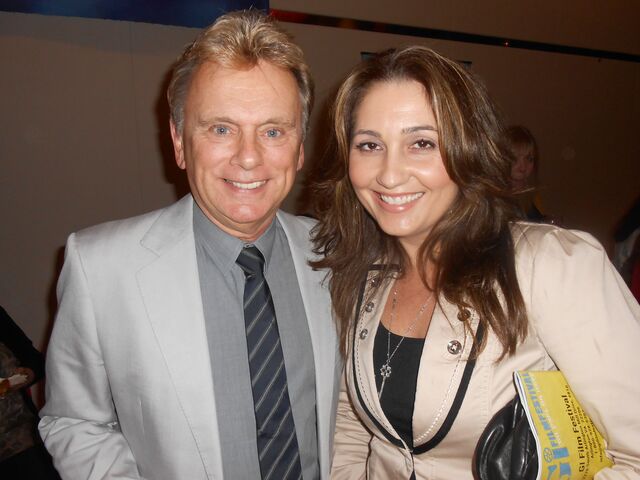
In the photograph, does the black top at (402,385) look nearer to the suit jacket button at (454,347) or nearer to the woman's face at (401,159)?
the suit jacket button at (454,347)

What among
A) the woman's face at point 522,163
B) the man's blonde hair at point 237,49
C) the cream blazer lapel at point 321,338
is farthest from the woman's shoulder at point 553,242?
the woman's face at point 522,163

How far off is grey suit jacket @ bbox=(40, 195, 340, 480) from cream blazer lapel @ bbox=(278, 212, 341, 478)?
1.20 ft

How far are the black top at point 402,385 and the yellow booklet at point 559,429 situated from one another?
33 centimetres

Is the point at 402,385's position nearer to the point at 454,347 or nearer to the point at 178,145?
the point at 454,347

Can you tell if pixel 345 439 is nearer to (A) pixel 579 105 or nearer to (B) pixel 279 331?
(B) pixel 279 331

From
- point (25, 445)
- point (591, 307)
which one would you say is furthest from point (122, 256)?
point (25, 445)

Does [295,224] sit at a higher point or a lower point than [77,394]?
higher

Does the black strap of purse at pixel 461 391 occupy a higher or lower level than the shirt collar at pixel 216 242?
lower

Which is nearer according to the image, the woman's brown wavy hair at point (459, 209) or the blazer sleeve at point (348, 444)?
the woman's brown wavy hair at point (459, 209)

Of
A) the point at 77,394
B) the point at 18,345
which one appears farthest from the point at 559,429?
the point at 18,345

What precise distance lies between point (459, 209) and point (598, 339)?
1.94ft

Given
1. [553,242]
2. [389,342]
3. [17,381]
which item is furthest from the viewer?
[17,381]

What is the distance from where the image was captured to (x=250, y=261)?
1.51m

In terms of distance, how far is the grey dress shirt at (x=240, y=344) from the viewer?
1341 mm
